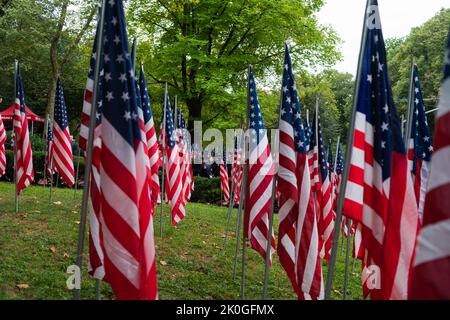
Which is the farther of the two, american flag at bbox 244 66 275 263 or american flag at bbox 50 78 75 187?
american flag at bbox 50 78 75 187

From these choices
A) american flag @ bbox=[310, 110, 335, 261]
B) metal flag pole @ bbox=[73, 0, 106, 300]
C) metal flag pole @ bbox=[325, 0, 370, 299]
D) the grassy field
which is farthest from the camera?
american flag @ bbox=[310, 110, 335, 261]

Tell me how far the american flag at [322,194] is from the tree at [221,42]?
11.1 meters

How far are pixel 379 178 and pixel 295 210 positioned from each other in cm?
166

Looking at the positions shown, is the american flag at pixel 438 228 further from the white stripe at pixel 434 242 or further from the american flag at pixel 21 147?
the american flag at pixel 21 147

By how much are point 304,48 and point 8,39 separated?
1871cm

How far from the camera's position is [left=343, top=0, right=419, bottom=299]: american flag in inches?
174

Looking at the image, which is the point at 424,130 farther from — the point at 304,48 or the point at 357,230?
the point at 304,48

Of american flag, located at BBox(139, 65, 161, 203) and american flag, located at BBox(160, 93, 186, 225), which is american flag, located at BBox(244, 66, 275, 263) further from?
american flag, located at BBox(160, 93, 186, 225)

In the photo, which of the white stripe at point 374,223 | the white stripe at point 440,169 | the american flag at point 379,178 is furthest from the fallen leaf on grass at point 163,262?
the white stripe at point 440,169

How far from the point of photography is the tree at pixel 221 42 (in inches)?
816

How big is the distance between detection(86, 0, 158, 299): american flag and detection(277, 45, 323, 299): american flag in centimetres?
208

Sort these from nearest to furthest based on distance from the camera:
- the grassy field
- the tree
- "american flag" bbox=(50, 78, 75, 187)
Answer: the grassy field < "american flag" bbox=(50, 78, 75, 187) < the tree

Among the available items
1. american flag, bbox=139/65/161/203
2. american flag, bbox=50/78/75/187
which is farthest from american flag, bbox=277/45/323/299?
american flag, bbox=50/78/75/187
